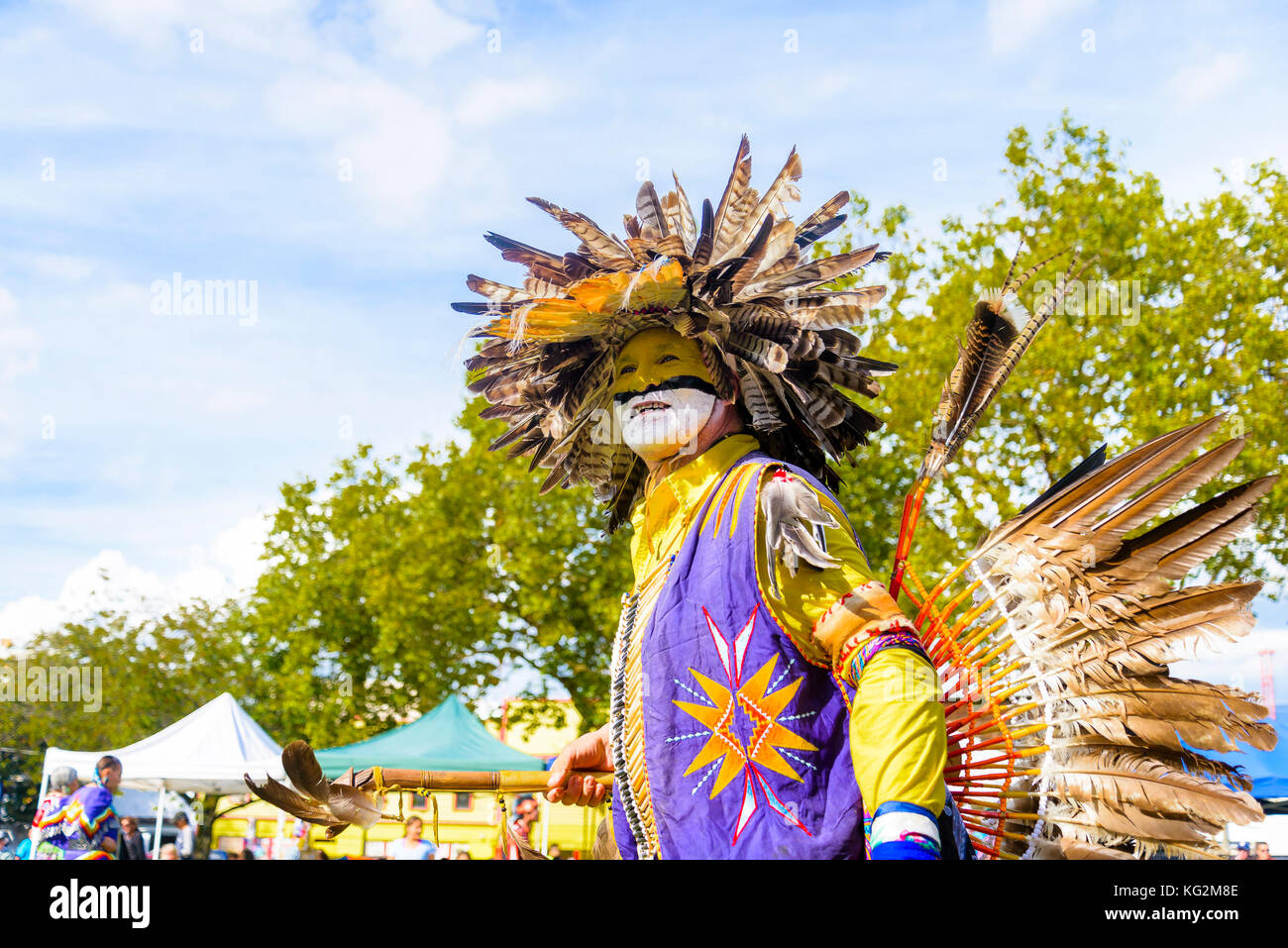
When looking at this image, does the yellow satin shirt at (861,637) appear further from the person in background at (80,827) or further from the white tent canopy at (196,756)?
the white tent canopy at (196,756)

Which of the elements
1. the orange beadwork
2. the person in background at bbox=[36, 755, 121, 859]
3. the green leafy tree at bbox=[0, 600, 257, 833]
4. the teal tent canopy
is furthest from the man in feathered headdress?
the green leafy tree at bbox=[0, 600, 257, 833]

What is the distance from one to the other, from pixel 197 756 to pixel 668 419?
31.9ft

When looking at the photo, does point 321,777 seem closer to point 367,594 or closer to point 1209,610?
point 1209,610

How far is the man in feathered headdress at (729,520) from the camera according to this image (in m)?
2.10

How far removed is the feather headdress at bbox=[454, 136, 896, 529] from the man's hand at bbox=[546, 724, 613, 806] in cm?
80

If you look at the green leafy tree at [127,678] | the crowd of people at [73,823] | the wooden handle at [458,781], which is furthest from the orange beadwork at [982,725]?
the green leafy tree at [127,678]

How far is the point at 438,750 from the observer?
36.1ft

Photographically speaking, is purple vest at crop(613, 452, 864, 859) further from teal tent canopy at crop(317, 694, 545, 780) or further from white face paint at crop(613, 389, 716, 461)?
teal tent canopy at crop(317, 694, 545, 780)

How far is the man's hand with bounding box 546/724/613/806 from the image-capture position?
9.02 feet

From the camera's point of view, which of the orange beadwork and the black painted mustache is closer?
the orange beadwork
